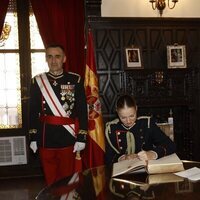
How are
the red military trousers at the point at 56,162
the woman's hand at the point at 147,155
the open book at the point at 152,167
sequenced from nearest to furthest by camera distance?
the open book at the point at 152,167 → the woman's hand at the point at 147,155 → the red military trousers at the point at 56,162

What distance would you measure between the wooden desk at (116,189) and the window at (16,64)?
2.53 m

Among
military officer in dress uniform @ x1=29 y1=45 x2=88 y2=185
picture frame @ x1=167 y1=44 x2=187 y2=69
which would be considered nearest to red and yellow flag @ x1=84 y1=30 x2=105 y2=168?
military officer in dress uniform @ x1=29 y1=45 x2=88 y2=185

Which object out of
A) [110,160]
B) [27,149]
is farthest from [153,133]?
[27,149]

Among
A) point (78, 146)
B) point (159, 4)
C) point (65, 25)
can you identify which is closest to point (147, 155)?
point (78, 146)

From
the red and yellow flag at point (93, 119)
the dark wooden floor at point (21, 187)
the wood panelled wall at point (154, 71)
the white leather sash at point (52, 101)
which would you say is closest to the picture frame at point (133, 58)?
the wood panelled wall at point (154, 71)

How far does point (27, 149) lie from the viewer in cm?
405

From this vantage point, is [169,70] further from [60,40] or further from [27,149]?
[27,149]

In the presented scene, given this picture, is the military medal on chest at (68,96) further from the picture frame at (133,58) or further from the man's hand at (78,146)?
the picture frame at (133,58)

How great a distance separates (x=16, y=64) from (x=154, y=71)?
1622 millimetres

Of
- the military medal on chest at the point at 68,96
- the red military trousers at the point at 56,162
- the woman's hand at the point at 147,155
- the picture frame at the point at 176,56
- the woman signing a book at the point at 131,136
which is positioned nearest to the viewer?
the woman's hand at the point at 147,155

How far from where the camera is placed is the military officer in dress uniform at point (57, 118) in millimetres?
2605

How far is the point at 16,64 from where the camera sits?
4016 mm

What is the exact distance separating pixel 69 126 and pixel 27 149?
5.17 ft

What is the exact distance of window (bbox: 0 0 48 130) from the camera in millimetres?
3971
